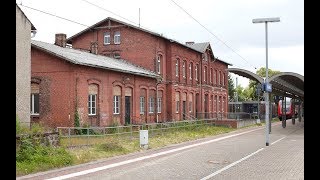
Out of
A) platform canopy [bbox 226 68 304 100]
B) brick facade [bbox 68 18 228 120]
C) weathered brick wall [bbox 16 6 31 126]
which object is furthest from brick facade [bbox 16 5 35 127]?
brick facade [bbox 68 18 228 120]

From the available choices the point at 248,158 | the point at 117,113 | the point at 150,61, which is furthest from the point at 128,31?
the point at 248,158

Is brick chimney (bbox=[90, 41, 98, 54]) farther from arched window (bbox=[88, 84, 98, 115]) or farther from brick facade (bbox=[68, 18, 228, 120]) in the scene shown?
arched window (bbox=[88, 84, 98, 115])

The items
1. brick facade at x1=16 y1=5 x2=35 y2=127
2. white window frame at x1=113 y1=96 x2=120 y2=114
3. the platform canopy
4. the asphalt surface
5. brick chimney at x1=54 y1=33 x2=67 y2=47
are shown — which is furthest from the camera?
brick chimney at x1=54 y1=33 x2=67 y2=47

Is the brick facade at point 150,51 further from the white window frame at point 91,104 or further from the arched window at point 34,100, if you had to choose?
the arched window at point 34,100

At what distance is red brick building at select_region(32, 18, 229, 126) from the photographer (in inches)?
1023

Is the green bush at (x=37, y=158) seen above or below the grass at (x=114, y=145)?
above

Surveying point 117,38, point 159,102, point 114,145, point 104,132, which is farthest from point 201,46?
point 114,145

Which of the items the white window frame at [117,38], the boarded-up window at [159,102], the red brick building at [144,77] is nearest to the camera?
the red brick building at [144,77]

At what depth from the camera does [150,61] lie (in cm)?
3703

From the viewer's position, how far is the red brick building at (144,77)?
25984mm

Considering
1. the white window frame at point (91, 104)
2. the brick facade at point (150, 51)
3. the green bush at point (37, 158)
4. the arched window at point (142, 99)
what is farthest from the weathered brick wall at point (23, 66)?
the brick facade at point (150, 51)

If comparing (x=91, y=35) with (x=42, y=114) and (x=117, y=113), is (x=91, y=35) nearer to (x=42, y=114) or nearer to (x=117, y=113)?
(x=117, y=113)

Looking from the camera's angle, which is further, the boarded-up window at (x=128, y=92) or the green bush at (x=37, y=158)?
the boarded-up window at (x=128, y=92)
